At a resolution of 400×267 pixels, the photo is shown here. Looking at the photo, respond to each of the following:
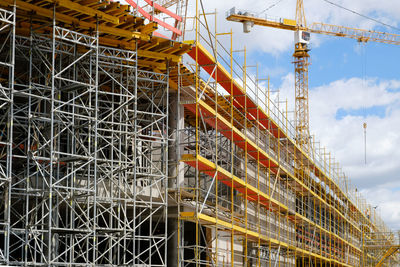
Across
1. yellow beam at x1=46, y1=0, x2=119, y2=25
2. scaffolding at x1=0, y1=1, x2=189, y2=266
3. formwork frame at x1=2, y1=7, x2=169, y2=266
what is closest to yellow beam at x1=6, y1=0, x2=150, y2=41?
scaffolding at x1=0, y1=1, x2=189, y2=266

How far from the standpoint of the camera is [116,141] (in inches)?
1069

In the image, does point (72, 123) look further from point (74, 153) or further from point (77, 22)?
point (77, 22)

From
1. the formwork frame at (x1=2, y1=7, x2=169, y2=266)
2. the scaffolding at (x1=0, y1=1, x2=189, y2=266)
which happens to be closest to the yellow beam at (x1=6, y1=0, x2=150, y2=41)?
the scaffolding at (x1=0, y1=1, x2=189, y2=266)

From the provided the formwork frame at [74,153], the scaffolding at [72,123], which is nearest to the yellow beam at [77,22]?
the scaffolding at [72,123]

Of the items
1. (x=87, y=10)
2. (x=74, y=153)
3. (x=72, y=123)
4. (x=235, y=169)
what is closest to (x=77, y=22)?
(x=87, y=10)

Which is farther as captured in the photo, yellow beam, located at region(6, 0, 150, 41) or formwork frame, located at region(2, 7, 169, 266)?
formwork frame, located at region(2, 7, 169, 266)

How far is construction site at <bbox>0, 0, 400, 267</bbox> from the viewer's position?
2175 cm

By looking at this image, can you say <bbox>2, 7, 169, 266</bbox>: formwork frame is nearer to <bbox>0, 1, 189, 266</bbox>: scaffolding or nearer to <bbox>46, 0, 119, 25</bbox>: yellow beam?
<bbox>0, 1, 189, 266</bbox>: scaffolding

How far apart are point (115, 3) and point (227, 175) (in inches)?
444

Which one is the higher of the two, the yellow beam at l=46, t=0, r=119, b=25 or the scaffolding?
the yellow beam at l=46, t=0, r=119, b=25

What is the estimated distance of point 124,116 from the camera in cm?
Answer: 2670

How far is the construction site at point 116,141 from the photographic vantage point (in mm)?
21750

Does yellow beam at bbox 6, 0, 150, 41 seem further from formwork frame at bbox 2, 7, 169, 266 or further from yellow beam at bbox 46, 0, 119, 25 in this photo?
yellow beam at bbox 46, 0, 119, 25

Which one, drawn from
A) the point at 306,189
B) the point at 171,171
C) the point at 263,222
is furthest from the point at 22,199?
the point at 306,189
